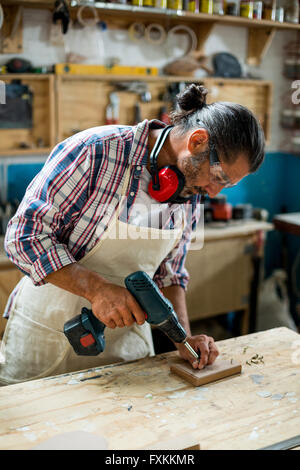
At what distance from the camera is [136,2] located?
10.4 ft

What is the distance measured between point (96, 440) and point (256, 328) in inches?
110

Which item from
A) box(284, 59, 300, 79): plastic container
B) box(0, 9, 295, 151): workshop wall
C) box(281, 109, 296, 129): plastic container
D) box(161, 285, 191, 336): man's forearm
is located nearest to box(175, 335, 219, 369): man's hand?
box(161, 285, 191, 336): man's forearm

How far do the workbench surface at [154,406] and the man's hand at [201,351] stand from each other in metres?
0.07

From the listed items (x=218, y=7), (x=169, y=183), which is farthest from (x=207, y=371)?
(x=218, y=7)

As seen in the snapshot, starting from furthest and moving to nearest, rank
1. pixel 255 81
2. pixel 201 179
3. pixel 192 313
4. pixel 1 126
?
1. pixel 255 81
2. pixel 192 313
3. pixel 1 126
4. pixel 201 179

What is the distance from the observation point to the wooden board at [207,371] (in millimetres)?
1424

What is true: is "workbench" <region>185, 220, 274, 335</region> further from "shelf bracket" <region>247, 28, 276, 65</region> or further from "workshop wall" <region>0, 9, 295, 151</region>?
"shelf bracket" <region>247, 28, 276, 65</region>

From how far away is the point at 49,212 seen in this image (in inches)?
56.3

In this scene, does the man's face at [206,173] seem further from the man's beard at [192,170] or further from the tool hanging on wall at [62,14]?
the tool hanging on wall at [62,14]

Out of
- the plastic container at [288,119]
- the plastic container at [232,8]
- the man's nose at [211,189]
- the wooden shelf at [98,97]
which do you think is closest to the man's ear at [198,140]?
the man's nose at [211,189]

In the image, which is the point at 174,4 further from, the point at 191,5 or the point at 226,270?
the point at 226,270

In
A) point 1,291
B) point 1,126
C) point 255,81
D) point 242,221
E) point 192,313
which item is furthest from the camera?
point 255,81

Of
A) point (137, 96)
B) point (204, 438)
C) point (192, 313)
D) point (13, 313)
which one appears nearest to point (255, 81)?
point (137, 96)
